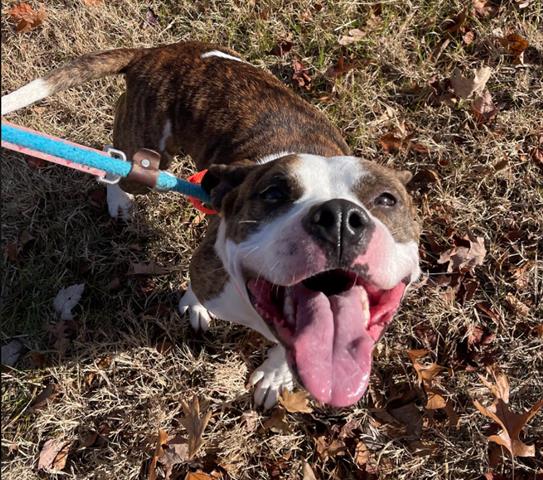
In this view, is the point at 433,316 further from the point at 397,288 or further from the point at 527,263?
the point at 397,288

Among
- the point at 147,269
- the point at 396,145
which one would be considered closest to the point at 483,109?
the point at 396,145

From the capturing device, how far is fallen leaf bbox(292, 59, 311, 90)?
514cm

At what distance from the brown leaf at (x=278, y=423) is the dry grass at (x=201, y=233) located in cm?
5

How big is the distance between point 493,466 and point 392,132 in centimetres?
269

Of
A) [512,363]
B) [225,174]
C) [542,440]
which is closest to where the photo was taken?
[225,174]

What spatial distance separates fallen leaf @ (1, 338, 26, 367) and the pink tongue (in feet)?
8.35

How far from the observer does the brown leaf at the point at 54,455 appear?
396cm

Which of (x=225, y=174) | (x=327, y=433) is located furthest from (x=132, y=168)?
(x=327, y=433)

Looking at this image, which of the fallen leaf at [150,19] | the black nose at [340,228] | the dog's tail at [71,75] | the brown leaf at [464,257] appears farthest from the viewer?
the fallen leaf at [150,19]

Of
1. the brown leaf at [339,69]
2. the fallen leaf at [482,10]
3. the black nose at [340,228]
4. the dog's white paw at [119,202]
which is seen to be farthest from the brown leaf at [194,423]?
the fallen leaf at [482,10]

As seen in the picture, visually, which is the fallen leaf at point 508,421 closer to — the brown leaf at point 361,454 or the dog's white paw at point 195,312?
the brown leaf at point 361,454

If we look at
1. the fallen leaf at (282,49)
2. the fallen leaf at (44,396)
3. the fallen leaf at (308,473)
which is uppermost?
the fallen leaf at (282,49)

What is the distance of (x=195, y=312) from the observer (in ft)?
13.9

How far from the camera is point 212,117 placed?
369 cm
